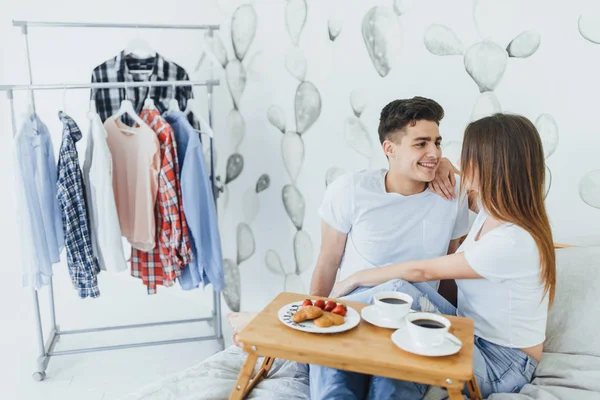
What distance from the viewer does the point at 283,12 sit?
7.85 ft

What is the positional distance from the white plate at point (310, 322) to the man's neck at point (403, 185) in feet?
1.90

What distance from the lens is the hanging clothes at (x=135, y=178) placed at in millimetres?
2184

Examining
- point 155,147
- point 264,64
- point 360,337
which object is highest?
point 264,64

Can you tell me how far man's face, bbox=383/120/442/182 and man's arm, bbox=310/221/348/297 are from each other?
35 cm

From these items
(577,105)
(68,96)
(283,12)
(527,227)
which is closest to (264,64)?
(283,12)

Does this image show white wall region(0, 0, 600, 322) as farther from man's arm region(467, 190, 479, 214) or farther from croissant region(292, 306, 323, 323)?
croissant region(292, 306, 323, 323)

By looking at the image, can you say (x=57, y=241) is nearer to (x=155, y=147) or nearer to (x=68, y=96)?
(x=155, y=147)

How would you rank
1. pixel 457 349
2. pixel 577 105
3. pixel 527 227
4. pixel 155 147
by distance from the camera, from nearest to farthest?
pixel 457 349
pixel 527 227
pixel 577 105
pixel 155 147

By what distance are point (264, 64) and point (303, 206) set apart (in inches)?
25.3

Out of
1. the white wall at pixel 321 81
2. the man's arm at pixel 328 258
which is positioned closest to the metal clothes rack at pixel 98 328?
the white wall at pixel 321 81

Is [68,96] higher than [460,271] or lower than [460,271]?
higher

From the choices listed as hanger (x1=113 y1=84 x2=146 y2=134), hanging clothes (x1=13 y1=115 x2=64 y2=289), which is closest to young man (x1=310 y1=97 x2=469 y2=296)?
hanger (x1=113 y1=84 x2=146 y2=134)

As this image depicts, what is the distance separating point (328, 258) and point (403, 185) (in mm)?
374

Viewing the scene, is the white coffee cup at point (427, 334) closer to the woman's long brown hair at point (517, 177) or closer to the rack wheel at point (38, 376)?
the woman's long brown hair at point (517, 177)
